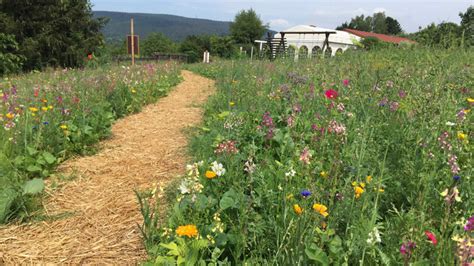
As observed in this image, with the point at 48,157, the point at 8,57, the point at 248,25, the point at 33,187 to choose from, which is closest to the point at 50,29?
the point at 8,57

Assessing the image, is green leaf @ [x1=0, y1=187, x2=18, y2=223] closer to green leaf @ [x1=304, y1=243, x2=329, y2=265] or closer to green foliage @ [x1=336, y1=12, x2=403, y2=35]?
green leaf @ [x1=304, y1=243, x2=329, y2=265]

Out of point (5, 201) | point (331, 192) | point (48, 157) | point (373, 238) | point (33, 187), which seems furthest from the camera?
point (48, 157)

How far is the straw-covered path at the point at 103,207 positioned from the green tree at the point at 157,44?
71806 mm

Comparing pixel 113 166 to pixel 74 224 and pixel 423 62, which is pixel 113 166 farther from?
pixel 423 62

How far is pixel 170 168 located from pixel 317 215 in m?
2.44

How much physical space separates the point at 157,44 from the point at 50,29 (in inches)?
2438

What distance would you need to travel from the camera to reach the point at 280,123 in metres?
4.14

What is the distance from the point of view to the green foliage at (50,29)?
59.6 feet

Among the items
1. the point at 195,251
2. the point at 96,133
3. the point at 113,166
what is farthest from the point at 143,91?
the point at 195,251

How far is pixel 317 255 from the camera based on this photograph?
65.2 inches

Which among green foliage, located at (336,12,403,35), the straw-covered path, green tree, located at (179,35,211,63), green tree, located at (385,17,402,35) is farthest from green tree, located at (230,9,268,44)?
the straw-covered path

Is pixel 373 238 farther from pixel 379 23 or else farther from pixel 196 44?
pixel 379 23

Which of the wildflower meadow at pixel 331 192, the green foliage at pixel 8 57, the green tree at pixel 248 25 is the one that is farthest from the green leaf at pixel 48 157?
the green tree at pixel 248 25

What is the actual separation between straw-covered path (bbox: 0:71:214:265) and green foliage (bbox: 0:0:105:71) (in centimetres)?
1589
